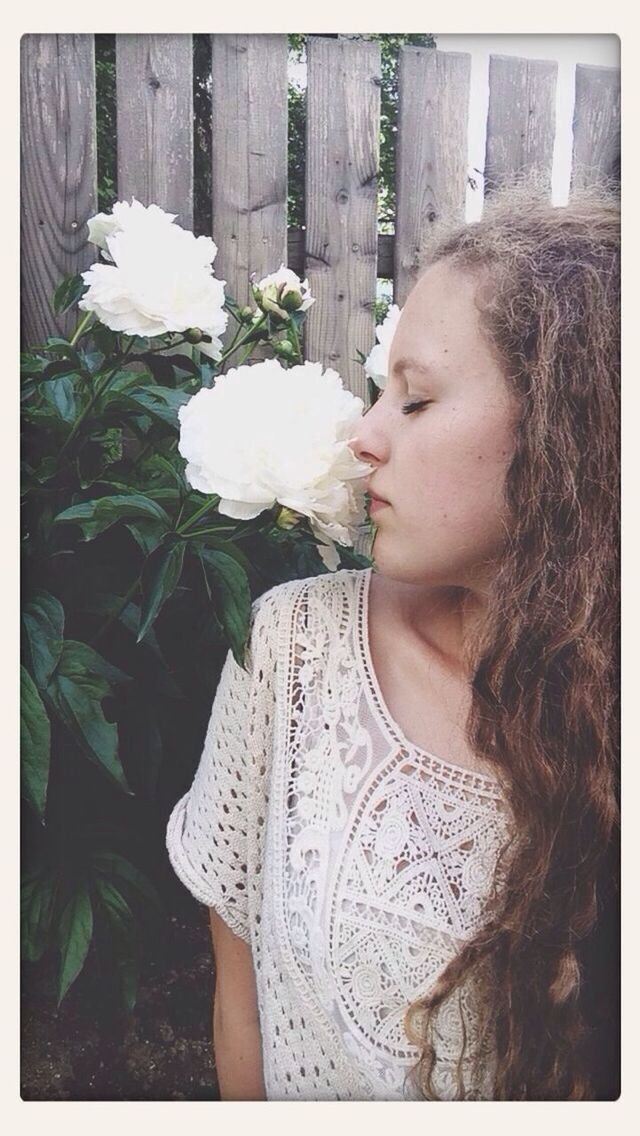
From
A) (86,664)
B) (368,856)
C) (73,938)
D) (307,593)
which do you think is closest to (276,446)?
(307,593)

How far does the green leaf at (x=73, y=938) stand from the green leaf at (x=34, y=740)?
4.0 inches

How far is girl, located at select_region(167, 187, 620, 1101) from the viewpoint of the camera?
880 mm

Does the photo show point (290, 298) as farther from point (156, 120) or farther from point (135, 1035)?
point (135, 1035)

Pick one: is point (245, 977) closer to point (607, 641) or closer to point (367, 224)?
point (607, 641)

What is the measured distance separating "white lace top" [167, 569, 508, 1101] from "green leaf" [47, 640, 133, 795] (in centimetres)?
10

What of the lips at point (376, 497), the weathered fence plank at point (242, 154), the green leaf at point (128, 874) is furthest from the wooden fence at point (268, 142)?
the green leaf at point (128, 874)

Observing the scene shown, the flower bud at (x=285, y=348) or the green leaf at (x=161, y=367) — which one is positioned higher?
the flower bud at (x=285, y=348)

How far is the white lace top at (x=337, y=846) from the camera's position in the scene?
2.93 feet

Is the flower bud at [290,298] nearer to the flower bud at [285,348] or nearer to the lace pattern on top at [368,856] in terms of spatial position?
the flower bud at [285,348]

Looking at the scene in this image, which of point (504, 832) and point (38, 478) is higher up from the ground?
point (38, 478)

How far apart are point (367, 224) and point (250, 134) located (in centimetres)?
14

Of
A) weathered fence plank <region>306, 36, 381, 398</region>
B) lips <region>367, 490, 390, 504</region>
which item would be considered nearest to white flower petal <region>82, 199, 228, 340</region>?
weathered fence plank <region>306, 36, 381, 398</region>
